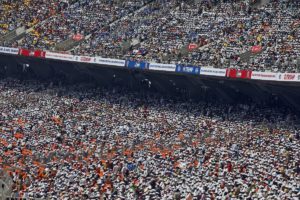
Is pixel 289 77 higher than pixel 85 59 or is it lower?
higher

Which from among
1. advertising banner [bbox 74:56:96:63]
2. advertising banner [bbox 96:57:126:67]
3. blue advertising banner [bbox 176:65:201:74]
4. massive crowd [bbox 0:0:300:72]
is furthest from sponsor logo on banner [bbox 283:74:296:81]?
advertising banner [bbox 74:56:96:63]

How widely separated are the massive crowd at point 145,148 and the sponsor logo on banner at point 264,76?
7.82 ft

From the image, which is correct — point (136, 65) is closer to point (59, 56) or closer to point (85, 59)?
point (85, 59)

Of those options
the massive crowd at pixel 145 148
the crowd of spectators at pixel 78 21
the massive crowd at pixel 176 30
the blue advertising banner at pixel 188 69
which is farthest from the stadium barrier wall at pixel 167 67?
the massive crowd at pixel 145 148

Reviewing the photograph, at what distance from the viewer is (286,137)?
179 feet

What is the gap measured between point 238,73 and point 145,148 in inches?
318

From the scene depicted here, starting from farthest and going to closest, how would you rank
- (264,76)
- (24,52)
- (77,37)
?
(24,52) < (77,37) < (264,76)

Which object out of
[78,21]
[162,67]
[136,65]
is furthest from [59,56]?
[162,67]

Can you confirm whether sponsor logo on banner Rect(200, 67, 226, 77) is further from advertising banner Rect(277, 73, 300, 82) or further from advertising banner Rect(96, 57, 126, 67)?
advertising banner Rect(96, 57, 126, 67)

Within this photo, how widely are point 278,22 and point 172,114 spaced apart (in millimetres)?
10366

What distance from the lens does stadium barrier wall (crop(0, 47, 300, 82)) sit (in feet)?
191

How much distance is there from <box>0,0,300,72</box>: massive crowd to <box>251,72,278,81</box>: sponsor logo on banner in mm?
871

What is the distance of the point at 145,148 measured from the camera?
189 ft

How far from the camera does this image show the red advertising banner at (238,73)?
5978 cm
